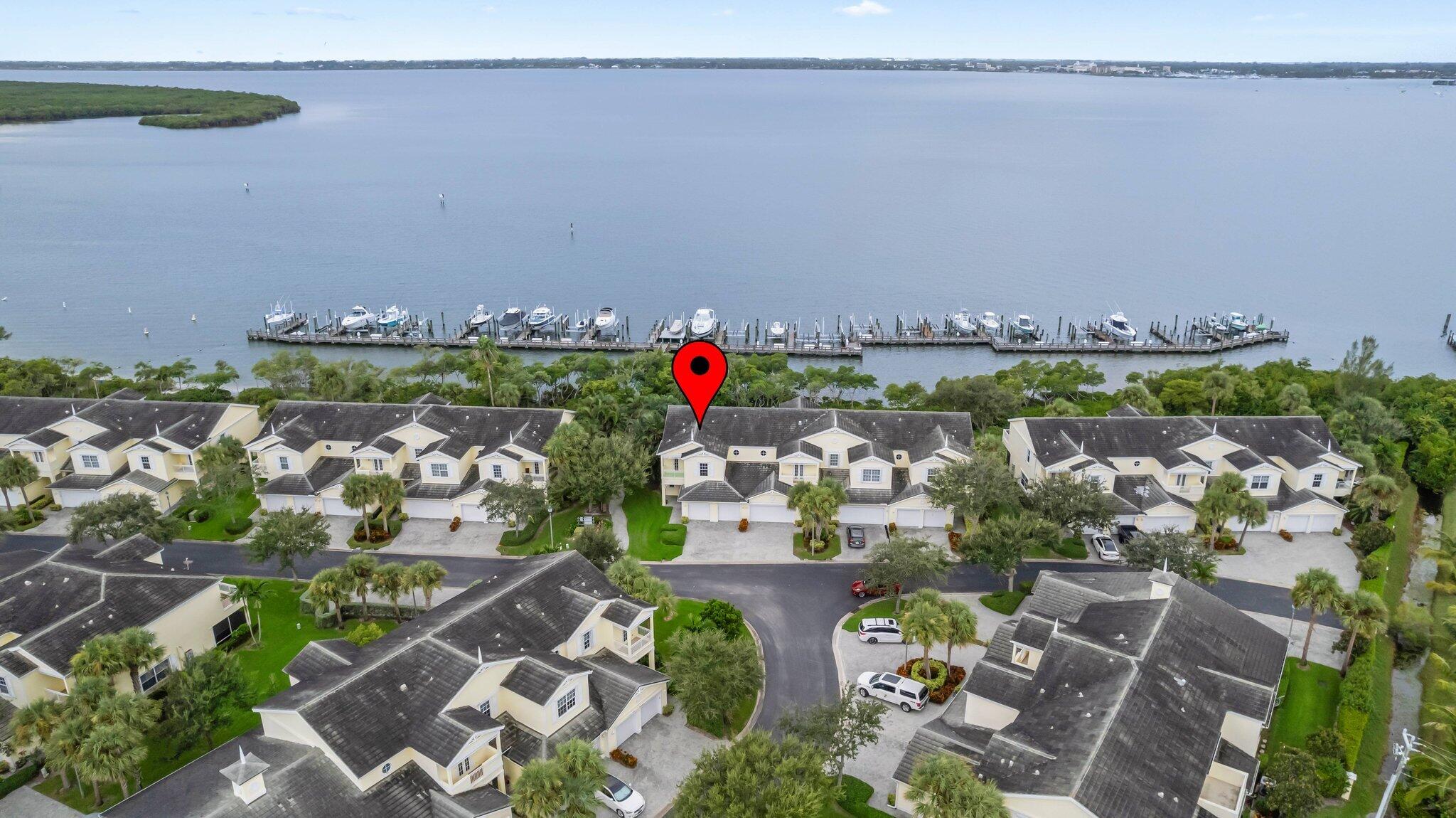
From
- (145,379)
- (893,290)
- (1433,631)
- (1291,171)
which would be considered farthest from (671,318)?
(1291,171)

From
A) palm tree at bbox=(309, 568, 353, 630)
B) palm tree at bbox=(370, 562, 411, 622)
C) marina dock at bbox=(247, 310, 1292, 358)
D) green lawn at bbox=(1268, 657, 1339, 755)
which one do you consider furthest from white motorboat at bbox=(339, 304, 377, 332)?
green lawn at bbox=(1268, 657, 1339, 755)

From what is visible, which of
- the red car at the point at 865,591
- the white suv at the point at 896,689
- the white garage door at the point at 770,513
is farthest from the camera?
the white garage door at the point at 770,513

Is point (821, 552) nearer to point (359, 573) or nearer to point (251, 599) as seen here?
point (359, 573)

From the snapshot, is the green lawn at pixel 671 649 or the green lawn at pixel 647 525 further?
the green lawn at pixel 647 525

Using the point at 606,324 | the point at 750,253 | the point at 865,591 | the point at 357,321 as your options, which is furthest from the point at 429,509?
the point at 750,253

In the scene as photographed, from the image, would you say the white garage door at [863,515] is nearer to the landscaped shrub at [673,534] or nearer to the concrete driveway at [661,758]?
the landscaped shrub at [673,534]

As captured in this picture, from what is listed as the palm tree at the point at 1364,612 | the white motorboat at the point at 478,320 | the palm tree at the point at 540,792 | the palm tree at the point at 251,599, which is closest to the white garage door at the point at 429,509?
the palm tree at the point at 251,599
